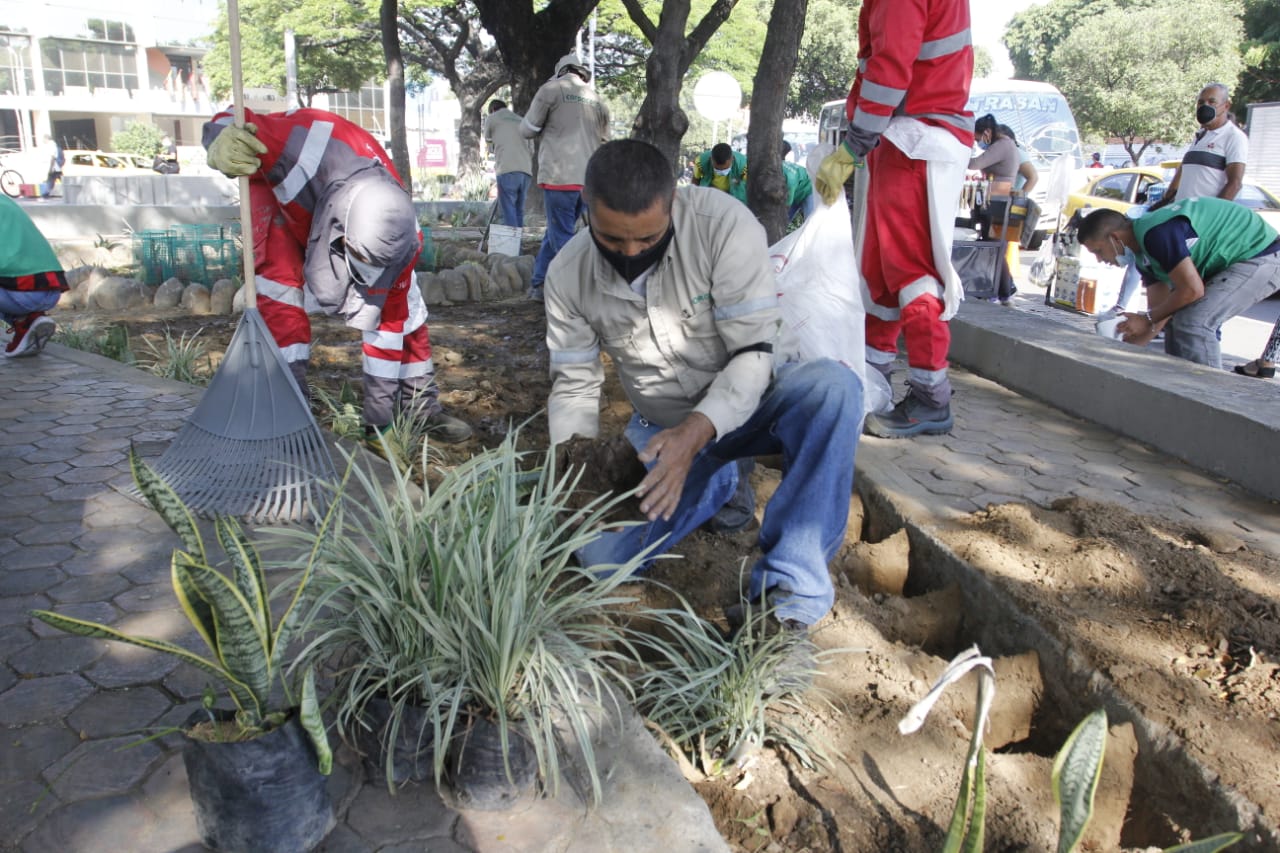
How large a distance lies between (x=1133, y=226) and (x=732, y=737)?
3689 millimetres

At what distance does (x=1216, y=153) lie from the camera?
644 centimetres

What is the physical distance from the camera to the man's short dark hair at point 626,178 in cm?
217

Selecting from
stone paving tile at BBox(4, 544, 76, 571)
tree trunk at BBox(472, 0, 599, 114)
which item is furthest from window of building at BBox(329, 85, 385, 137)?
stone paving tile at BBox(4, 544, 76, 571)

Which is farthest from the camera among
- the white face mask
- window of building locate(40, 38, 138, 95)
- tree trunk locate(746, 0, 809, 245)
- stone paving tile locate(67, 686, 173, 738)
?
window of building locate(40, 38, 138, 95)

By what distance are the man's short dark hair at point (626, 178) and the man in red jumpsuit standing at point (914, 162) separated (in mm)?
1390

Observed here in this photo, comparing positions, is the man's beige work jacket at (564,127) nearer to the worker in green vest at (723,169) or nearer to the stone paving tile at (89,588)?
the worker in green vest at (723,169)

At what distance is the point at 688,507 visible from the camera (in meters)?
2.71

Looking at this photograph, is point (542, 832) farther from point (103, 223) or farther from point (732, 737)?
point (103, 223)

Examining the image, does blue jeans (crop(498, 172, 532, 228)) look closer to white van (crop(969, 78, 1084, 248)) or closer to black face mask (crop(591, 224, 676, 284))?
black face mask (crop(591, 224, 676, 284))

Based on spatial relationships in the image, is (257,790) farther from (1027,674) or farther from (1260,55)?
(1260,55)

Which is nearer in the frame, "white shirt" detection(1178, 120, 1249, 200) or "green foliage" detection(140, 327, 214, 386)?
"green foliage" detection(140, 327, 214, 386)

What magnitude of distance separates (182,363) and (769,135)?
4.17 meters

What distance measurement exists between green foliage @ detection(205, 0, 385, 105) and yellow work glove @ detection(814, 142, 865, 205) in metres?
22.7

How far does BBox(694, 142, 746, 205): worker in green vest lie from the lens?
26.7 ft
